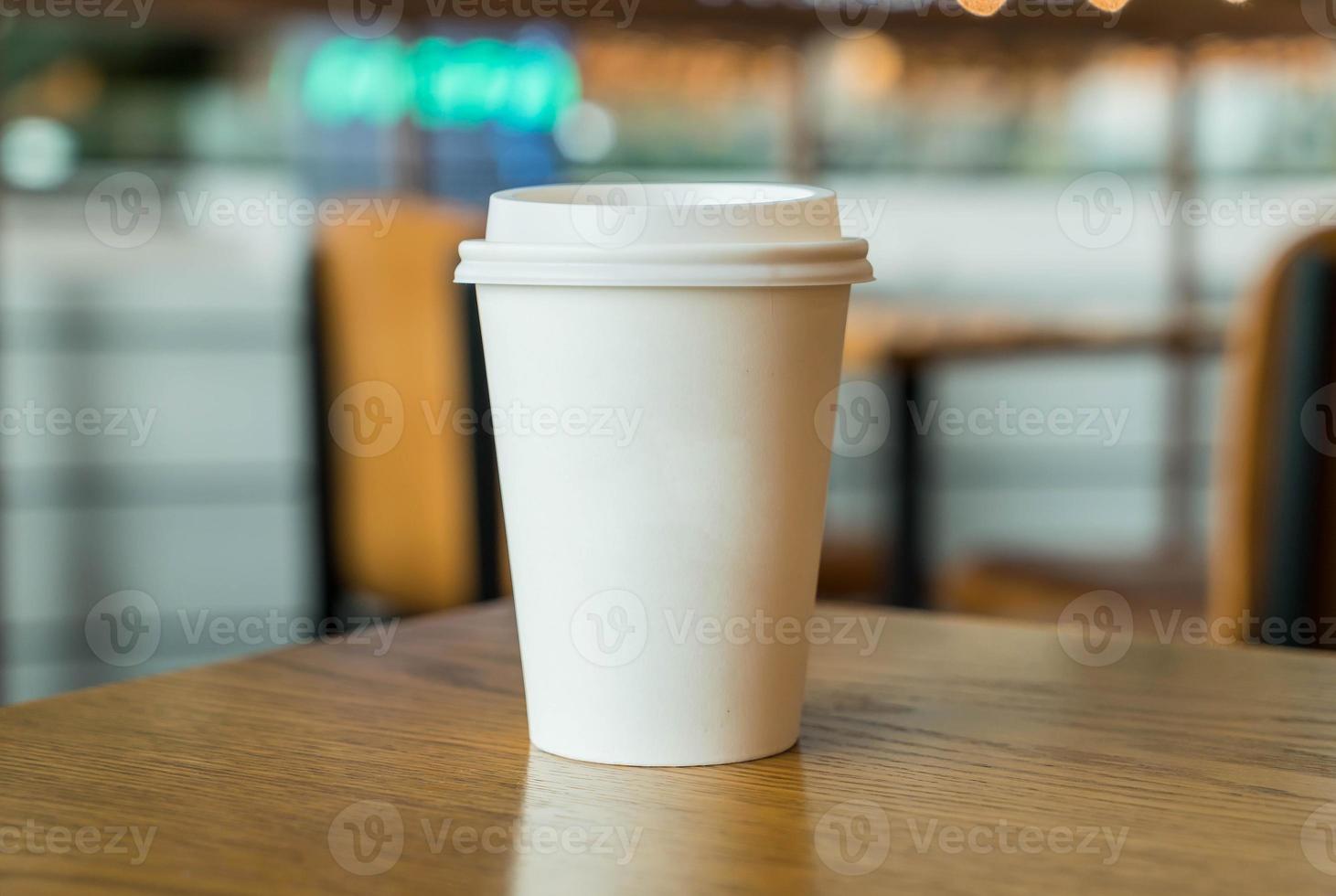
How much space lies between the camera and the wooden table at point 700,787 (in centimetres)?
40

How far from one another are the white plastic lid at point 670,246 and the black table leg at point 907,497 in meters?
1.95

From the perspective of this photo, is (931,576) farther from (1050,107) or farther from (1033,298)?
(1050,107)

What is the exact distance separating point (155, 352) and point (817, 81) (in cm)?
174

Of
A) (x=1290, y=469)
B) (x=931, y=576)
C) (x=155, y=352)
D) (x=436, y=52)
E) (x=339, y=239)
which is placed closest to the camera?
(x=1290, y=469)

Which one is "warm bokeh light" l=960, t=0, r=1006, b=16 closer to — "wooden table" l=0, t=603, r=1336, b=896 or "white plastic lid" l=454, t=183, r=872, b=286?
"wooden table" l=0, t=603, r=1336, b=896

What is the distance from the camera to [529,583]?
54cm

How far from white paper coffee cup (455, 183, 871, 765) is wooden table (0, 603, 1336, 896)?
0.08ft

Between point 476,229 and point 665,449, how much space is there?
4.03 ft

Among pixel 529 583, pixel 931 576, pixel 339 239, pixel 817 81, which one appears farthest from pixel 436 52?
pixel 529 583

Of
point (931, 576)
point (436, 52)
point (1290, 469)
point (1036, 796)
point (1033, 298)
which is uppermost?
point (436, 52)

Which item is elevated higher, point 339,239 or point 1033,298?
point 339,239

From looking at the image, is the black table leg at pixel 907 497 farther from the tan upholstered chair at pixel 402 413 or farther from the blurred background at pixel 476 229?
the tan upholstered chair at pixel 402 413

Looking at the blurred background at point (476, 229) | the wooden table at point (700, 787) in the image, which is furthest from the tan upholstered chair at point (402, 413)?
the wooden table at point (700, 787)

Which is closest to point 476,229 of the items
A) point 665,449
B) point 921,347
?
point 921,347
